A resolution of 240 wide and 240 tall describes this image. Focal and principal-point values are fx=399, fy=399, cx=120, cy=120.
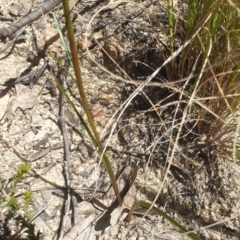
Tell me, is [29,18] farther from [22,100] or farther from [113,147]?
[113,147]

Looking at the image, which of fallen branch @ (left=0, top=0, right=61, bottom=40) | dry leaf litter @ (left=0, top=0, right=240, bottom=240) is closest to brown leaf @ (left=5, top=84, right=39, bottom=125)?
dry leaf litter @ (left=0, top=0, right=240, bottom=240)

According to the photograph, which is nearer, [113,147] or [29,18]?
[113,147]

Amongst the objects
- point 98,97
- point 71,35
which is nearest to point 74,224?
point 98,97

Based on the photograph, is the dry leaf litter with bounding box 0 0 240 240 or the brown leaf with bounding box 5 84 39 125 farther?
the brown leaf with bounding box 5 84 39 125

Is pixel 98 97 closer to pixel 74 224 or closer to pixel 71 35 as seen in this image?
pixel 74 224

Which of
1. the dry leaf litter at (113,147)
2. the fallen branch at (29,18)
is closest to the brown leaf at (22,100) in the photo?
the dry leaf litter at (113,147)

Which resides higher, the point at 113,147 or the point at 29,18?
the point at 29,18

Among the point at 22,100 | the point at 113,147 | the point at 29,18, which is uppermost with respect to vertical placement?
the point at 29,18

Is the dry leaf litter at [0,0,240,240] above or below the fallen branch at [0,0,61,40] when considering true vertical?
below

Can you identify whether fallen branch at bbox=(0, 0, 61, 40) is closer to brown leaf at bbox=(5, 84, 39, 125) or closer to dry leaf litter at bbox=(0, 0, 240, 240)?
dry leaf litter at bbox=(0, 0, 240, 240)

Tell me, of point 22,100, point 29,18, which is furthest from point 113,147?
point 29,18

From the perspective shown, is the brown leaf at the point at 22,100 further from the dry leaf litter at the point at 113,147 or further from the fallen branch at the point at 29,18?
the fallen branch at the point at 29,18
